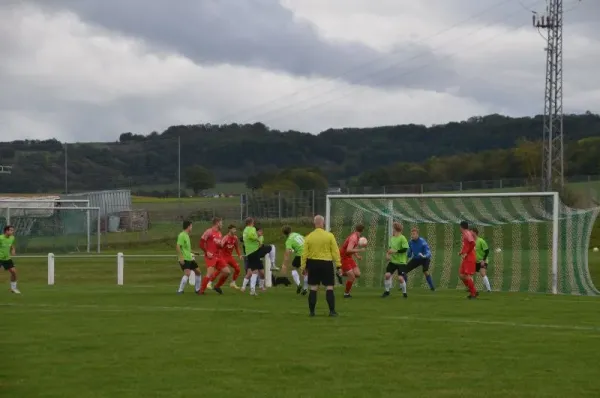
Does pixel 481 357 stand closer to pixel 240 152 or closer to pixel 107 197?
pixel 107 197

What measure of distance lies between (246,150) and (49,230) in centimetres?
2487

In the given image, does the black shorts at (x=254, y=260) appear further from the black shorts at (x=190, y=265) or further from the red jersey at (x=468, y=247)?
the red jersey at (x=468, y=247)

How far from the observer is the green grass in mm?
12773

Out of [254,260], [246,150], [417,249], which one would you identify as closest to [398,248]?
[417,249]

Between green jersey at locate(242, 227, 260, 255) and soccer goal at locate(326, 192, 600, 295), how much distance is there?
6232mm

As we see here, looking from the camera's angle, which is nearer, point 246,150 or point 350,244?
point 350,244

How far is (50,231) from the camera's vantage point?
6512 centimetres

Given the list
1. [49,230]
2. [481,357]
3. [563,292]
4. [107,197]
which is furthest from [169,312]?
[107,197]

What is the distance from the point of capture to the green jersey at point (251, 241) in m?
30.6

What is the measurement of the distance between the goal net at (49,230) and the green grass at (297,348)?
3695cm

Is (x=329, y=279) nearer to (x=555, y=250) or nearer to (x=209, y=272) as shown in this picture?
(x=209, y=272)

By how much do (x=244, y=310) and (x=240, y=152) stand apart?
6327cm

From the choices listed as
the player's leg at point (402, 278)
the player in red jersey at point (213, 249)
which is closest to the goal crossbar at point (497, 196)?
the player's leg at point (402, 278)

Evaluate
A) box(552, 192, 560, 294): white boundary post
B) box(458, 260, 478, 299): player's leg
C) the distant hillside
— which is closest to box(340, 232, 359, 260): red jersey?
box(458, 260, 478, 299): player's leg
